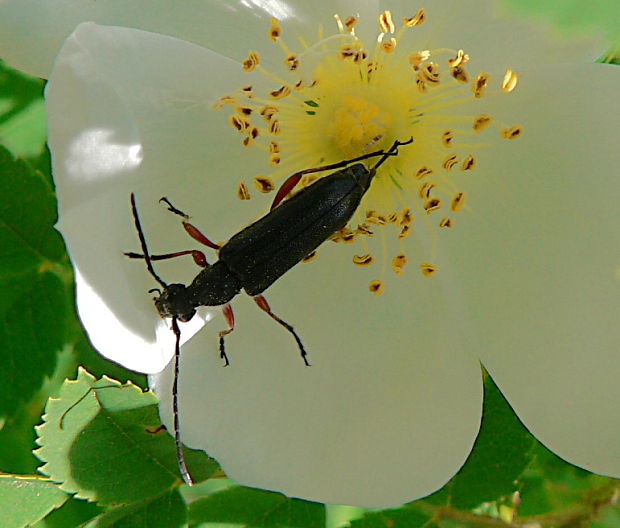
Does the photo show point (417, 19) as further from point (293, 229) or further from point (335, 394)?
point (335, 394)

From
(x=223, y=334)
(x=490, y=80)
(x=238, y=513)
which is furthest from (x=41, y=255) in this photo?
(x=490, y=80)

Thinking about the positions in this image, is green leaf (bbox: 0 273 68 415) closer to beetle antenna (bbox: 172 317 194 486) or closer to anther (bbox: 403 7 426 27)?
beetle antenna (bbox: 172 317 194 486)

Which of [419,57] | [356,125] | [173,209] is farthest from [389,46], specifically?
[173,209]

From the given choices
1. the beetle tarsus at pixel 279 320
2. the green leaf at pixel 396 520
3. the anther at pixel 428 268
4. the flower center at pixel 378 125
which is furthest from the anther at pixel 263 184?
the green leaf at pixel 396 520

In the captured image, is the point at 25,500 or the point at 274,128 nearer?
the point at 25,500

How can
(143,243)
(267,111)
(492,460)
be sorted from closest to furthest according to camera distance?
1. (143,243)
2. (267,111)
3. (492,460)

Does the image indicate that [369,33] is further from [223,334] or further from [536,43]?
[223,334]
